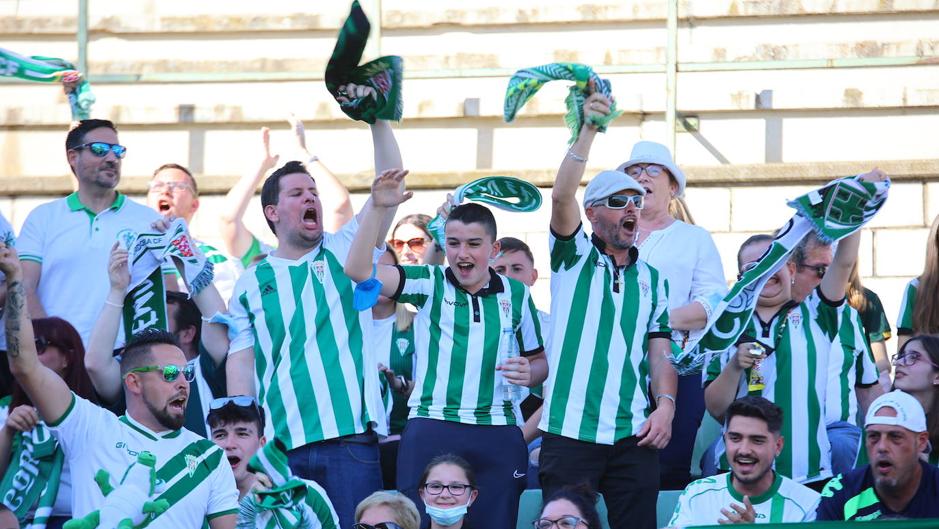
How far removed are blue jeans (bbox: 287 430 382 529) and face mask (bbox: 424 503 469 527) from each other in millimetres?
320

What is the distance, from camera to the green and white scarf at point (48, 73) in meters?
8.02

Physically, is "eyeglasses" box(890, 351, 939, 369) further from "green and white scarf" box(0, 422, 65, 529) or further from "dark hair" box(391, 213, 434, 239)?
"green and white scarf" box(0, 422, 65, 529)

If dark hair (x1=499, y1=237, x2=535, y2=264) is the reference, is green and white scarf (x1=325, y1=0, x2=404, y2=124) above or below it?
above

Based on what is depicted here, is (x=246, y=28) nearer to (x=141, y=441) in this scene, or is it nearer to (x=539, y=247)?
(x=539, y=247)

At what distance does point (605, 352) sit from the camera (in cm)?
694

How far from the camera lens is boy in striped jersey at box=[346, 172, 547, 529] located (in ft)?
22.7

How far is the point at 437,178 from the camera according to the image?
10906 millimetres

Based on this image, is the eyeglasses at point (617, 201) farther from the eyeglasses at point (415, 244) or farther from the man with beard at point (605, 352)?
the eyeglasses at point (415, 244)

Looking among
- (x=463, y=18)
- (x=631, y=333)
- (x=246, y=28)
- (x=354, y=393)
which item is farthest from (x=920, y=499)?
(x=246, y=28)

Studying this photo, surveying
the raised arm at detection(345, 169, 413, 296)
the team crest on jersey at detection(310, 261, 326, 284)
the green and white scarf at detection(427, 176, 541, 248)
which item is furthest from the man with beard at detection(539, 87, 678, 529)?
the team crest on jersey at detection(310, 261, 326, 284)

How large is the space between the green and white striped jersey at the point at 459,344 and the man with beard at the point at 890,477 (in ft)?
4.93

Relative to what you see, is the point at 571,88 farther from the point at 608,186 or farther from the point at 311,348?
the point at 311,348

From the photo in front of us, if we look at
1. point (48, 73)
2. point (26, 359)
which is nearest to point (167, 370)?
point (26, 359)

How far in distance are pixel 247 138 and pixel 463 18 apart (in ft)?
5.94
